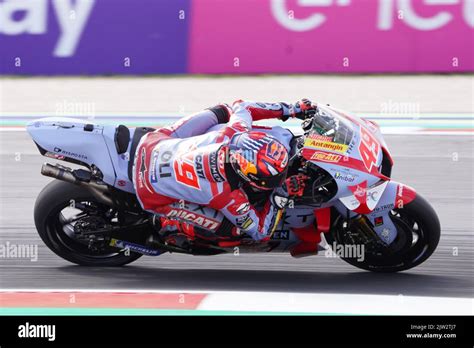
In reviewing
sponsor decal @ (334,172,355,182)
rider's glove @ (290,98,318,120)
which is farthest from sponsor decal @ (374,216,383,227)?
rider's glove @ (290,98,318,120)

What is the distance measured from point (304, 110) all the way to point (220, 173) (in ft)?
2.89

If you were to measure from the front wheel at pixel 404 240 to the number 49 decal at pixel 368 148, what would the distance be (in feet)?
1.39

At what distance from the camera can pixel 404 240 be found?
622 centimetres

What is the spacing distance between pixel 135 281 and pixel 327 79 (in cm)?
781

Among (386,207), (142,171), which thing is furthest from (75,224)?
(386,207)

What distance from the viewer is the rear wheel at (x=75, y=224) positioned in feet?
20.7

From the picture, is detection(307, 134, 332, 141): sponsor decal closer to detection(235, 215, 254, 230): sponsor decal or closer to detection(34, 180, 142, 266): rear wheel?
detection(235, 215, 254, 230): sponsor decal

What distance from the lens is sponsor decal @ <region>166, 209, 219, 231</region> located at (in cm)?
600

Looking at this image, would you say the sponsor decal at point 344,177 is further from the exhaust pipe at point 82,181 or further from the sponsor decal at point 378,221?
the exhaust pipe at point 82,181

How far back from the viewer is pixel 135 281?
6352 mm

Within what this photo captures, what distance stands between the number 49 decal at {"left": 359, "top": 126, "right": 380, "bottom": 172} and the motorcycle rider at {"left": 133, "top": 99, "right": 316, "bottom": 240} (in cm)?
A: 42

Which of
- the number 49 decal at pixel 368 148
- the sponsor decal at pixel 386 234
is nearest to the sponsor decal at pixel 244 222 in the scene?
the number 49 decal at pixel 368 148
